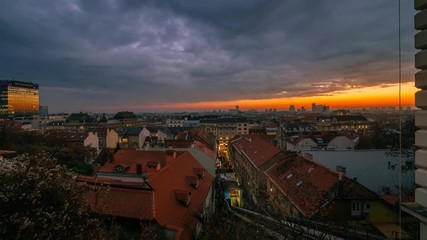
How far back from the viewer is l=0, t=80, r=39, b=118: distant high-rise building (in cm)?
12681

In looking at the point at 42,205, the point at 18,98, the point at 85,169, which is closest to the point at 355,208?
the point at 42,205

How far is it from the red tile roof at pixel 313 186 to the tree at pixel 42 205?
10.2 meters

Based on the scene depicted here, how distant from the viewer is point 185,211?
14.3 meters

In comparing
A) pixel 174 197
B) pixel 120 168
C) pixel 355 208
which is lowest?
pixel 355 208

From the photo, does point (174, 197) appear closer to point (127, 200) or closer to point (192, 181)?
point (127, 200)

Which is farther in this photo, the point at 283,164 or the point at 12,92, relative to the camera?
the point at 12,92

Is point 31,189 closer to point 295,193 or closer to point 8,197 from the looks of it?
point 8,197

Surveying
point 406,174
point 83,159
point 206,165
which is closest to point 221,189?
point 206,165

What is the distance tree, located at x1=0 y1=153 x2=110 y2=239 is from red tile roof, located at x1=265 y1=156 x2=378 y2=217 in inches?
403

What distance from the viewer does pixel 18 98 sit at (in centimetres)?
13400

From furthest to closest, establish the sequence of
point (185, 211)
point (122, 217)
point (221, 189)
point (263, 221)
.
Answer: point (221, 189)
point (185, 211)
point (122, 217)
point (263, 221)

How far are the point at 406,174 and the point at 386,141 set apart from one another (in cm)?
1804

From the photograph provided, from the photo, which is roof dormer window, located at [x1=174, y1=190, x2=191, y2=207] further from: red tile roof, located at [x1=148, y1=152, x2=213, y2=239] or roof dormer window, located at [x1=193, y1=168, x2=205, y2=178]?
roof dormer window, located at [x1=193, y1=168, x2=205, y2=178]

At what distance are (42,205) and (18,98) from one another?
154809 millimetres
